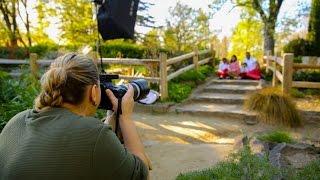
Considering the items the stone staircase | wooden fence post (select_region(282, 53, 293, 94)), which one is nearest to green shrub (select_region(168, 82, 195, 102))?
the stone staircase

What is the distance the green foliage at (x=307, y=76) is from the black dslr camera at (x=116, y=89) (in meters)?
9.01

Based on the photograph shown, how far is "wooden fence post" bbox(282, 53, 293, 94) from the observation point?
25.1ft

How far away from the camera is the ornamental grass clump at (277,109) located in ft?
24.0

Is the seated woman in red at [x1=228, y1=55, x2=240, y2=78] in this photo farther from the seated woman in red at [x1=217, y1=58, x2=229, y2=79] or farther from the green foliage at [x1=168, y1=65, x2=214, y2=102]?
the green foliage at [x1=168, y1=65, x2=214, y2=102]

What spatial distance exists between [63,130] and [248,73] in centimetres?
1013

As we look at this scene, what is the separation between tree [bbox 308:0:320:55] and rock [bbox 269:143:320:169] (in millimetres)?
8425

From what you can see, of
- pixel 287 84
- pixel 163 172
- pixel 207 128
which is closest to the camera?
pixel 163 172

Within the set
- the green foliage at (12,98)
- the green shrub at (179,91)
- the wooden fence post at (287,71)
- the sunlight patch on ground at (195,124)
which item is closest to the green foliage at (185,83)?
the green shrub at (179,91)

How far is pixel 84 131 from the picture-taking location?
143 cm

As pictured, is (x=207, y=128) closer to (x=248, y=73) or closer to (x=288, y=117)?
(x=288, y=117)

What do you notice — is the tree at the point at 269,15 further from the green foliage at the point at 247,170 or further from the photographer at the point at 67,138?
the photographer at the point at 67,138

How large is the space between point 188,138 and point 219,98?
2.55 metres

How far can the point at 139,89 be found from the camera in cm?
193

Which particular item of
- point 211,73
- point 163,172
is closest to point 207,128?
point 163,172
